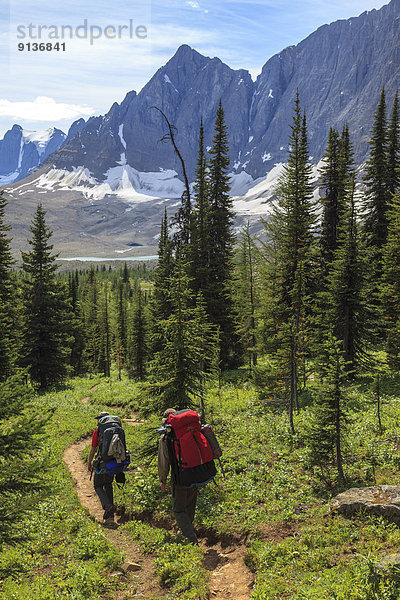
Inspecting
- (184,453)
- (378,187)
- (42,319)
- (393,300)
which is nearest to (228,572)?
(184,453)

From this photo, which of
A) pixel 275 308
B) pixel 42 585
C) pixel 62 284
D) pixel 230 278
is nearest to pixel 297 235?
pixel 275 308

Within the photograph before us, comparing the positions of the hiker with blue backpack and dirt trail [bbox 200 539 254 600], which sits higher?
the hiker with blue backpack

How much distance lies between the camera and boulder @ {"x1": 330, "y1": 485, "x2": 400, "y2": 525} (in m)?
7.78

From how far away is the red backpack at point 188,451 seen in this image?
7.66 metres

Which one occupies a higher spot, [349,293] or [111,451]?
[349,293]

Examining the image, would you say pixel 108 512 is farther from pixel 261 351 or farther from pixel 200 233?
pixel 200 233

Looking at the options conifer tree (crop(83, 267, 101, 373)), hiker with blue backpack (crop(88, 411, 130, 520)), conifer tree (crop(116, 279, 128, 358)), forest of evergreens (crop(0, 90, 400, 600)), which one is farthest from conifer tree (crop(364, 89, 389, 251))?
conifer tree (crop(116, 279, 128, 358))

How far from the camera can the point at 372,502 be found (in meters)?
8.18

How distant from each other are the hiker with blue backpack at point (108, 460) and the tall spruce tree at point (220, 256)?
17397 mm

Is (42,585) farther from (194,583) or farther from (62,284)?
(62,284)

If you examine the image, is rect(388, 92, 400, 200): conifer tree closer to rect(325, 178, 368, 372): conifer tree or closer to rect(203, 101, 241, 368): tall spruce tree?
rect(203, 101, 241, 368): tall spruce tree

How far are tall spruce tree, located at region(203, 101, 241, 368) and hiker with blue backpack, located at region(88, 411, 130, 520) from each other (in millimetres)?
17397

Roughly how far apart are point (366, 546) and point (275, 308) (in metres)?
14.9

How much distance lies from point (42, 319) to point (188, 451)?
2795 cm
